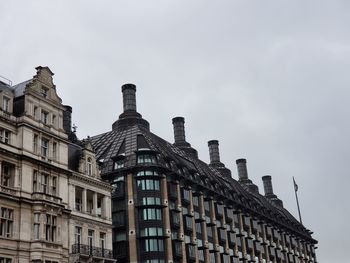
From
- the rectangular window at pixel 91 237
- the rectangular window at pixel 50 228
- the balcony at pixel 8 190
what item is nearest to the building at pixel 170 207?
the rectangular window at pixel 91 237

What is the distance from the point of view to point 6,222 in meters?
52.9

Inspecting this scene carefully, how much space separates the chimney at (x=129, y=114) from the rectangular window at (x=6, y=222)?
60.7m

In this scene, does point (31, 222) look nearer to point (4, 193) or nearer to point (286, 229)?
point (4, 193)

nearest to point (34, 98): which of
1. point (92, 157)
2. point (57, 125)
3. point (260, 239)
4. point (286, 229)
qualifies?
point (57, 125)

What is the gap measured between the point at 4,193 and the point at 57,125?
12116 millimetres

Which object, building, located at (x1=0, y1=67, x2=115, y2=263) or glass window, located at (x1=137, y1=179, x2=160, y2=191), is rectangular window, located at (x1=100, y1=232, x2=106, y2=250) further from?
glass window, located at (x1=137, y1=179, x2=160, y2=191)

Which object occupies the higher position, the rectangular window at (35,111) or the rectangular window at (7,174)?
the rectangular window at (35,111)

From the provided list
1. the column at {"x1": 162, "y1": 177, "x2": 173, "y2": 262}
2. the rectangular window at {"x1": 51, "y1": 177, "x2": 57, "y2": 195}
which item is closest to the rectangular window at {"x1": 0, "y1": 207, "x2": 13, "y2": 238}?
the rectangular window at {"x1": 51, "y1": 177, "x2": 57, "y2": 195}

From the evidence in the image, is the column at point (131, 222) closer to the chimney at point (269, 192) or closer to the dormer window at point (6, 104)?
the dormer window at point (6, 104)

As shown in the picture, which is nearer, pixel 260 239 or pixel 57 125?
pixel 57 125

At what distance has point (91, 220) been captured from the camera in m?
64.1

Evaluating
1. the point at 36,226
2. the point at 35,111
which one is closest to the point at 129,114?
the point at 35,111

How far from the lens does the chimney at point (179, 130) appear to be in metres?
136

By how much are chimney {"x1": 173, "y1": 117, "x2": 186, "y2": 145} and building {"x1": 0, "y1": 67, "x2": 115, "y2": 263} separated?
68473 mm
